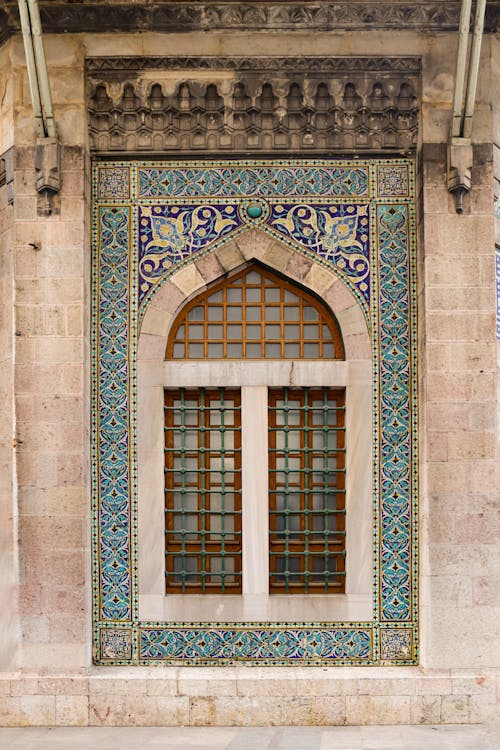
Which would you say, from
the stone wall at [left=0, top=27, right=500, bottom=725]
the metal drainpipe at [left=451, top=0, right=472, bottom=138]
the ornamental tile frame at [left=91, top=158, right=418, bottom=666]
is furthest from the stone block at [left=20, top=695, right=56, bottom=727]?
the metal drainpipe at [left=451, top=0, right=472, bottom=138]

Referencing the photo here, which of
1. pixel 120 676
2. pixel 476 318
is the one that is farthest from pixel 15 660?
pixel 476 318

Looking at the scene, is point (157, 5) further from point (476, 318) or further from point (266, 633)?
point (266, 633)

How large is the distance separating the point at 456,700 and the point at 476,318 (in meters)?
2.96

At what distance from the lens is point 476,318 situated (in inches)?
320

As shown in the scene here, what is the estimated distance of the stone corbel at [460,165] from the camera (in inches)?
319

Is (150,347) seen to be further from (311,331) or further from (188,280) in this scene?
(311,331)

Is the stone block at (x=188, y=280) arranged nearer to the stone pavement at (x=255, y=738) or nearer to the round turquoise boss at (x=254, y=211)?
the round turquoise boss at (x=254, y=211)

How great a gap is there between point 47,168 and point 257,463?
114 inches

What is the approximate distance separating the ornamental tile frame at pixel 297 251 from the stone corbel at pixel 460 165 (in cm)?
45

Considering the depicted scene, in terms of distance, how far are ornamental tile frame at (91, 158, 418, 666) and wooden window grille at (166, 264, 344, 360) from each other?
0.33m

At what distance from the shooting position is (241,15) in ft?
27.2

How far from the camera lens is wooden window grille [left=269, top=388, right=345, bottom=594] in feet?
27.3

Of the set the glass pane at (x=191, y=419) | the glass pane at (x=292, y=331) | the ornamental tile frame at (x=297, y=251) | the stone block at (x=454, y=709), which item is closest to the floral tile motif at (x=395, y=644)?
the ornamental tile frame at (x=297, y=251)

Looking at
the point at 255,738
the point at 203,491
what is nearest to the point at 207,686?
the point at 255,738
